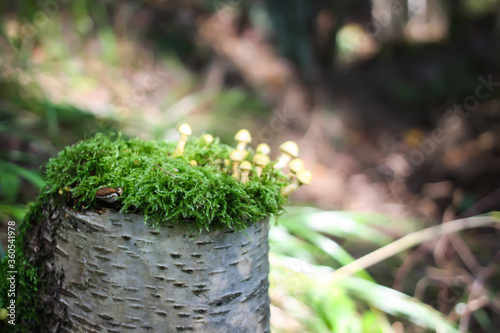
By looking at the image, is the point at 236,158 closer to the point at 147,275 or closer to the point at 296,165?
the point at 296,165

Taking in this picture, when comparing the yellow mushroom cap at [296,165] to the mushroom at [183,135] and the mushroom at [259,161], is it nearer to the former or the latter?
the mushroom at [259,161]

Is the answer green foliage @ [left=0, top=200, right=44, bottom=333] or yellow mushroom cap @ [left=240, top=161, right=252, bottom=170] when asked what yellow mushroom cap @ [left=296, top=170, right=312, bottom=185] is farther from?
green foliage @ [left=0, top=200, right=44, bottom=333]

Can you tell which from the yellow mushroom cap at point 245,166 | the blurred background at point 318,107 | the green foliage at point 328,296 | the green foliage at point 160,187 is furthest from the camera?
the blurred background at point 318,107

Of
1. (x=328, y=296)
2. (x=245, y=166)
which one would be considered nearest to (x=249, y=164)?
(x=245, y=166)

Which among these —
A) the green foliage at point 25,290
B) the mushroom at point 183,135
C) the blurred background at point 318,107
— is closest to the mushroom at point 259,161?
the mushroom at point 183,135

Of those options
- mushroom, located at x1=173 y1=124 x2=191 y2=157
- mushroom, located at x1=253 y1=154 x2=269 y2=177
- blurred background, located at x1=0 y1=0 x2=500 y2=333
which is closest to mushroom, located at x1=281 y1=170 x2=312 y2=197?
mushroom, located at x1=253 y1=154 x2=269 y2=177
